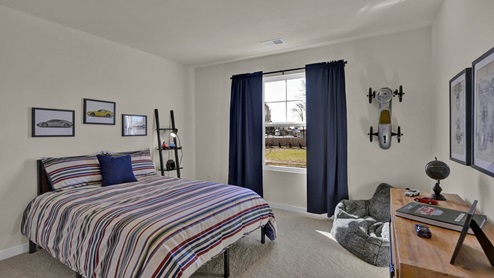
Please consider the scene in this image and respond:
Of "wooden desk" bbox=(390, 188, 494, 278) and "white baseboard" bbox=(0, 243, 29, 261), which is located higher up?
"wooden desk" bbox=(390, 188, 494, 278)

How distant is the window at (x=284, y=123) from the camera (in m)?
3.90

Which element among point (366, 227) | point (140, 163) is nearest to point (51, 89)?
point (140, 163)

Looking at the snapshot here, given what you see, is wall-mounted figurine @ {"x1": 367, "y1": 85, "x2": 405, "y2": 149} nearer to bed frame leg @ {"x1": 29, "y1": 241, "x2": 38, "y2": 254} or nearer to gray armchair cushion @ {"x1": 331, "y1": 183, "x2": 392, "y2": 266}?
gray armchair cushion @ {"x1": 331, "y1": 183, "x2": 392, "y2": 266}

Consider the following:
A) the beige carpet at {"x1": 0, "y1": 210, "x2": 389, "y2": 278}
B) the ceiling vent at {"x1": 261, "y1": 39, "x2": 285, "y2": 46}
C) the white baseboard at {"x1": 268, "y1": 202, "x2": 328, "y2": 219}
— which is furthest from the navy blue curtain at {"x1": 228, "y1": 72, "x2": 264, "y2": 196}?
the beige carpet at {"x1": 0, "y1": 210, "x2": 389, "y2": 278}

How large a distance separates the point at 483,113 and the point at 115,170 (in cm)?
336

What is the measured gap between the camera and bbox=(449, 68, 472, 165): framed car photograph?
162 cm

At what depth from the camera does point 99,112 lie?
11.0 ft

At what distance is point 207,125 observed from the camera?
4680 millimetres

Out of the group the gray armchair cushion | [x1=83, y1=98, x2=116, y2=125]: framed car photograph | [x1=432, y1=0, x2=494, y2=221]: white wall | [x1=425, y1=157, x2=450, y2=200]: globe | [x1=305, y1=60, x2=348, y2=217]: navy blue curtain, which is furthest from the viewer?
[x1=305, y1=60, x2=348, y2=217]: navy blue curtain

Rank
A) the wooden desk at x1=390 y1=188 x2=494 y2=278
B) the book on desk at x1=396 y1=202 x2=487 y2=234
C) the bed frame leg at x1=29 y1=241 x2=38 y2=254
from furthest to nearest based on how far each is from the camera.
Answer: the bed frame leg at x1=29 y1=241 x2=38 y2=254 → the book on desk at x1=396 y1=202 x2=487 y2=234 → the wooden desk at x1=390 y1=188 x2=494 y2=278

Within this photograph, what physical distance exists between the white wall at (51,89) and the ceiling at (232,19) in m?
0.19

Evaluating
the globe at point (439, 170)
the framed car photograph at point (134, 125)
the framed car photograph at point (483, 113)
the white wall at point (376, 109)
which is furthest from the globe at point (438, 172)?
the framed car photograph at point (134, 125)

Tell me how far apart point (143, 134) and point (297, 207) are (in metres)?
2.65

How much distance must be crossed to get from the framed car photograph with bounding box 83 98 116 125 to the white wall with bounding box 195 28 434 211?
2.29m
